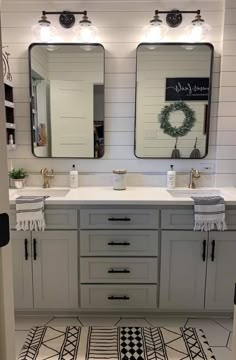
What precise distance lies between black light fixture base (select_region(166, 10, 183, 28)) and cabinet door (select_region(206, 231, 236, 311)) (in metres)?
1.68

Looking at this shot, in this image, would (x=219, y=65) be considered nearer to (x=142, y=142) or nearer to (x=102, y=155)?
(x=142, y=142)

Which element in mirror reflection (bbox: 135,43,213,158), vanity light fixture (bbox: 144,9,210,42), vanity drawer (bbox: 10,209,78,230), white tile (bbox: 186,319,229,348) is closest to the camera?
white tile (bbox: 186,319,229,348)

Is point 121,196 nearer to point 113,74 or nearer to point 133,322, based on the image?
point 133,322

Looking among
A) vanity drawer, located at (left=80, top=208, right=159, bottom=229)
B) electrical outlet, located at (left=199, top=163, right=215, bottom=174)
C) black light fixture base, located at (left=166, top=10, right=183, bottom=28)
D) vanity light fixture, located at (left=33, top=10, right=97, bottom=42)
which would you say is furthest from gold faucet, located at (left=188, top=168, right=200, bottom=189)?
vanity light fixture, located at (left=33, top=10, right=97, bottom=42)

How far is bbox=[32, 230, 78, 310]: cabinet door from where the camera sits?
2.18 metres

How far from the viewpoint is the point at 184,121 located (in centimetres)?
259

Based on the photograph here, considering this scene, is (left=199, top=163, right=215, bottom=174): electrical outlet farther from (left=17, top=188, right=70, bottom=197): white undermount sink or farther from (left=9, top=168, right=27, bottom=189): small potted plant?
(left=9, top=168, right=27, bottom=189): small potted plant

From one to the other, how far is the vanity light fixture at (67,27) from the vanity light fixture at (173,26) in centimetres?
46

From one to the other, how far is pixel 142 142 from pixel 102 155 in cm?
36

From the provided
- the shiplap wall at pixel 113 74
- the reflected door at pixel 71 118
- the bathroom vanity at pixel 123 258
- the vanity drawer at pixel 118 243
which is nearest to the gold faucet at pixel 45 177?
the shiplap wall at pixel 113 74

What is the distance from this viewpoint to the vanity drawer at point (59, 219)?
215 centimetres

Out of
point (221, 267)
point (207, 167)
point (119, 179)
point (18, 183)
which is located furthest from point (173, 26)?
point (221, 267)

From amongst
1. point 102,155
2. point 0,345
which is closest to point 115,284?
point 102,155

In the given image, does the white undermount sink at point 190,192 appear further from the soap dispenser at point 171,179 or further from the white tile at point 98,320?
the white tile at point 98,320
